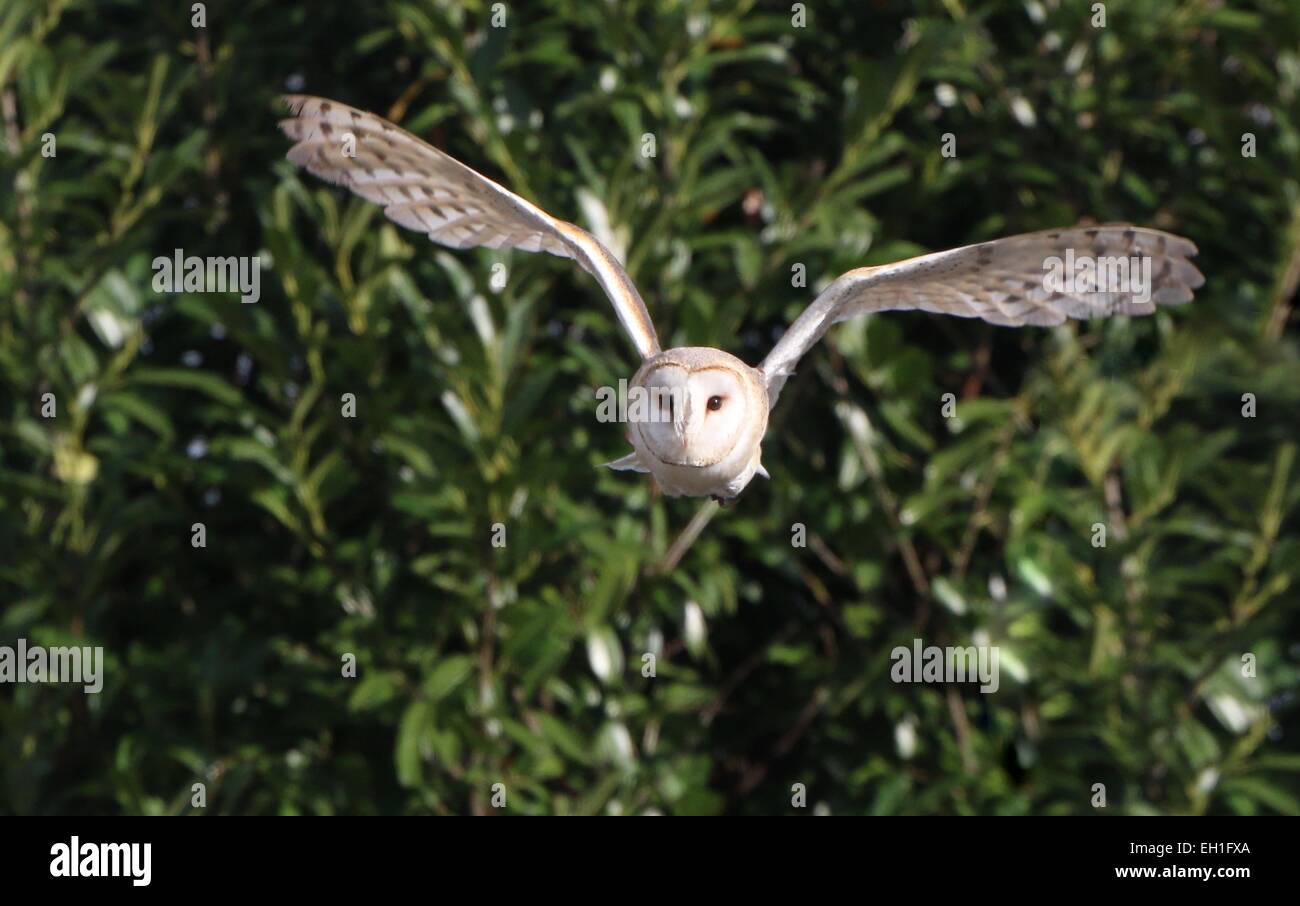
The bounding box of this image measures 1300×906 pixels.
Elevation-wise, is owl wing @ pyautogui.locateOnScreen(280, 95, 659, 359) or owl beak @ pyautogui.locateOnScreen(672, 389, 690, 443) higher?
owl wing @ pyautogui.locateOnScreen(280, 95, 659, 359)

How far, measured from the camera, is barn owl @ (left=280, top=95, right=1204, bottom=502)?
2139mm

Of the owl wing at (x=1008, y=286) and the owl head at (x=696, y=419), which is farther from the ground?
the owl wing at (x=1008, y=286)

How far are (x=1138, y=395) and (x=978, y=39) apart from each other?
3.07 feet

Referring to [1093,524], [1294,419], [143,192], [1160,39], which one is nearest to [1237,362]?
[1294,419]

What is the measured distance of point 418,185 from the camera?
2873mm

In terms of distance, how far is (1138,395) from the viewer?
14.1ft

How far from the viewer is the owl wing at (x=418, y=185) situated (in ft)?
8.06

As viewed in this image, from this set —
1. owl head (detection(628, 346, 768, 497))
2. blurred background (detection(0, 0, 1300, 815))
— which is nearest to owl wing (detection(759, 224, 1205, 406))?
owl head (detection(628, 346, 768, 497))

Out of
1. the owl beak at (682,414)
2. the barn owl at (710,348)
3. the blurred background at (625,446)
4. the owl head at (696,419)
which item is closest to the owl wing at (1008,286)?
the barn owl at (710,348)

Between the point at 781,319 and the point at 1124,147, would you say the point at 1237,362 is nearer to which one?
the point at 1124,147

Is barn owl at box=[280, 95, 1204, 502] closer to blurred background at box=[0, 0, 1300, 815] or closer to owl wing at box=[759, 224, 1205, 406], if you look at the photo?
owl wing at box=[759, 224, 1205, 406]

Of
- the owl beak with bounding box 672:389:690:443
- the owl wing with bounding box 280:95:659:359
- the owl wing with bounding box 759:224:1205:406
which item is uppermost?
the owl wing with bounding box 280:95:659:359

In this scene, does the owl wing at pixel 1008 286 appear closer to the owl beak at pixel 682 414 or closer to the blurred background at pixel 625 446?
the owl beak at pixel 682 414

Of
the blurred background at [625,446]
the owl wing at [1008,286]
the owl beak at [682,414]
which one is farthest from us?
the blurred background at [625,446]
